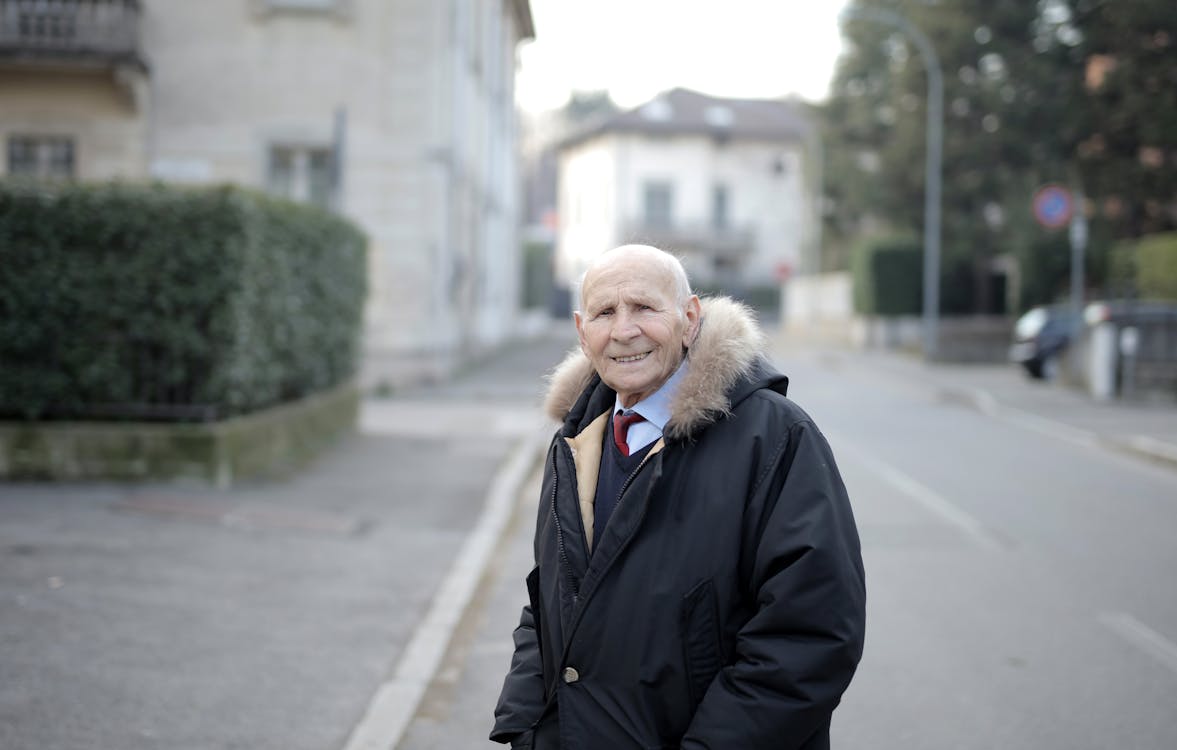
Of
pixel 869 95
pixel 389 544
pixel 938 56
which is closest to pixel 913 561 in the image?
pixel 389 544

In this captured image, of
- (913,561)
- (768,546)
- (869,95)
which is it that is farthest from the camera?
(869,95)

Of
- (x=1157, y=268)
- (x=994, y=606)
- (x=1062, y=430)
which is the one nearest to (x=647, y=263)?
(x=994, y=606)

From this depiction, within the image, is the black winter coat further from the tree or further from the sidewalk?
the tree

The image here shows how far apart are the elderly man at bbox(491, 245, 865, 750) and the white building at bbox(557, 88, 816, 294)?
6403 centimetres

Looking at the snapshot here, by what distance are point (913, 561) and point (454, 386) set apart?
15.9 metres

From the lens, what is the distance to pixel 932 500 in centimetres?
1123

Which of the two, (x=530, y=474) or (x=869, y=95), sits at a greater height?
(x=869, y=95)

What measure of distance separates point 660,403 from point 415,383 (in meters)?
20.8

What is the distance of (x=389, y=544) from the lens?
893cm

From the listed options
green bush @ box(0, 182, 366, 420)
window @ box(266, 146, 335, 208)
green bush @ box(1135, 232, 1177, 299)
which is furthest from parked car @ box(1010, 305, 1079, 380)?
green bush @ box(0, 182, 366, 420)

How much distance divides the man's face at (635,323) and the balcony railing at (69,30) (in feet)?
66.7

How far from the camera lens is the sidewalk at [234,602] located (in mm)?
5016

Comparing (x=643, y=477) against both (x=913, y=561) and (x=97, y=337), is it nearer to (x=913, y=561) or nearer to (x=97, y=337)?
(x=913, y=561)

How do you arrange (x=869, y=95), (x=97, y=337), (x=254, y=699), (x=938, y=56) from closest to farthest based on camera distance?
(x=254, y=699) < (x=97, y=337) < (x=938, y=56) < (x=869, y=95)
